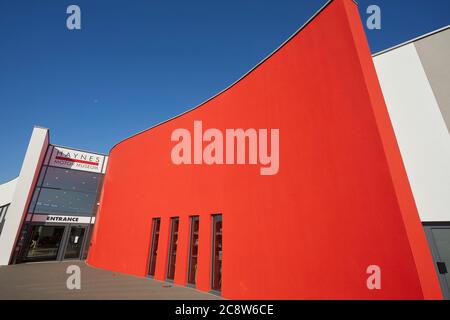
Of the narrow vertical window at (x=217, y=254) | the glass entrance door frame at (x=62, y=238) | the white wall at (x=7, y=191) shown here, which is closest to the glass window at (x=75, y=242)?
the glass entrance door frame at (x=62, y=238)

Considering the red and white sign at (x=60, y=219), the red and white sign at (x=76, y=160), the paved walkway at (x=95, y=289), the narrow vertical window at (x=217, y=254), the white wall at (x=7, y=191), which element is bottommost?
the paved walkway at (x=95, y=289)

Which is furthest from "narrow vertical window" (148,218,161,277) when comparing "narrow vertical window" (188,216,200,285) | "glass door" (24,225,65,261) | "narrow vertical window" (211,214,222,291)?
"glass door" (24,225,65,261)

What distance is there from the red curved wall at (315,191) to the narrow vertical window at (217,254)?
7.0 inches

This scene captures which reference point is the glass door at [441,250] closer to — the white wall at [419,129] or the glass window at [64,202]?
the white wall at [419,129]

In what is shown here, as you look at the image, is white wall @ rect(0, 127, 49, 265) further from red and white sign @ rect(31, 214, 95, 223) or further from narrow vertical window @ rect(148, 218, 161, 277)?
narrow vertical window @ rect(148, 218, 161, 277)

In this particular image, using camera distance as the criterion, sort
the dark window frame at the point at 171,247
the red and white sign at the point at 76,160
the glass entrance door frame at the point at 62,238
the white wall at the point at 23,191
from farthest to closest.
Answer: the red and white sign at the point at 76,160 < the glass entrance door frame at the point at 62,238 < the white wall at the point at 23,191 < the dark window frame at the point at 171,247

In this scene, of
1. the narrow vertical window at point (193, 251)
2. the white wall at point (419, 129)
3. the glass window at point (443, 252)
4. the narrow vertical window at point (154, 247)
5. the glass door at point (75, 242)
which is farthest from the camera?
the glass door at point (75, 242)

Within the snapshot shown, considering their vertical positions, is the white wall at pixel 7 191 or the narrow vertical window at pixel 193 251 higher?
the white wall at pixel 7 191

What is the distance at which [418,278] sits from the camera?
281cm

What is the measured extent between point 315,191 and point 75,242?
14715mm

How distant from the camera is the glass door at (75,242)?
12969 mm

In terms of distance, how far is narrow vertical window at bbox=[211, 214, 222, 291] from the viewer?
6070 mm
